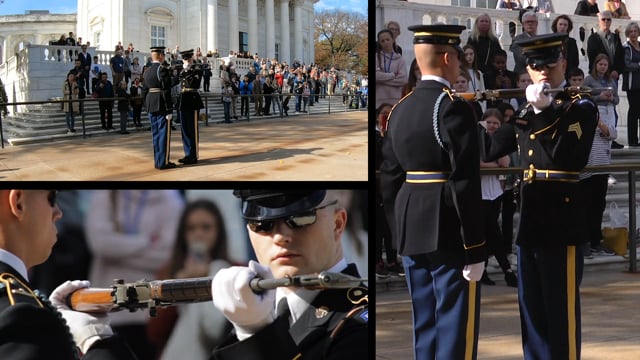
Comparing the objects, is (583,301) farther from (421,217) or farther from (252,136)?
(252,136)

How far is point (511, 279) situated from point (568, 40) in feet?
4.21

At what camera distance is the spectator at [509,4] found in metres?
4.07

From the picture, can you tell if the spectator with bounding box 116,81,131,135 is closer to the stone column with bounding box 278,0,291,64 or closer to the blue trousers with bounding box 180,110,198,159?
the blue trousers with bounding box 180,110,198,159

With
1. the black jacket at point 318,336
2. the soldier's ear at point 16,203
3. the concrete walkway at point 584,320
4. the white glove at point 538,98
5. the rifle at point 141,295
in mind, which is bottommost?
the concrete walkway at point 584,320

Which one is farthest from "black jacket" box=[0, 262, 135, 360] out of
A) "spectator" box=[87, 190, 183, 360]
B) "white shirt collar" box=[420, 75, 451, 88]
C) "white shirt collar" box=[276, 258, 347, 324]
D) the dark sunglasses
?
"white shirt collar" box=[420, 75, 451, 88]

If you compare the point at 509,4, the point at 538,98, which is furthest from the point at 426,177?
the point at 509,4

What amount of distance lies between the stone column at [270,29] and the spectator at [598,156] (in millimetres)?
1583

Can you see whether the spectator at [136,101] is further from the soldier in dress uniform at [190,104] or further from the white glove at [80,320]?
the white glove at [80,320]

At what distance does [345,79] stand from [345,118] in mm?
247

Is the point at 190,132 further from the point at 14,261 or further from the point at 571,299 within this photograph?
the point at 571,299

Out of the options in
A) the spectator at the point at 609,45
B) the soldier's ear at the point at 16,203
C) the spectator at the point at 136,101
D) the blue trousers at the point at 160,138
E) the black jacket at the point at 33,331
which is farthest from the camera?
the spectator at the point at 136,101

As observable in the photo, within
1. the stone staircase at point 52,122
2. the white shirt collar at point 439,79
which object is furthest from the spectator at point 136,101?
the white shirt collar at point 439,79

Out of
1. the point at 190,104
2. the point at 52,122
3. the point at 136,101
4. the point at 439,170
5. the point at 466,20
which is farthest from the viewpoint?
the point at 190,104

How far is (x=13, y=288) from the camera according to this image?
3488 mm
